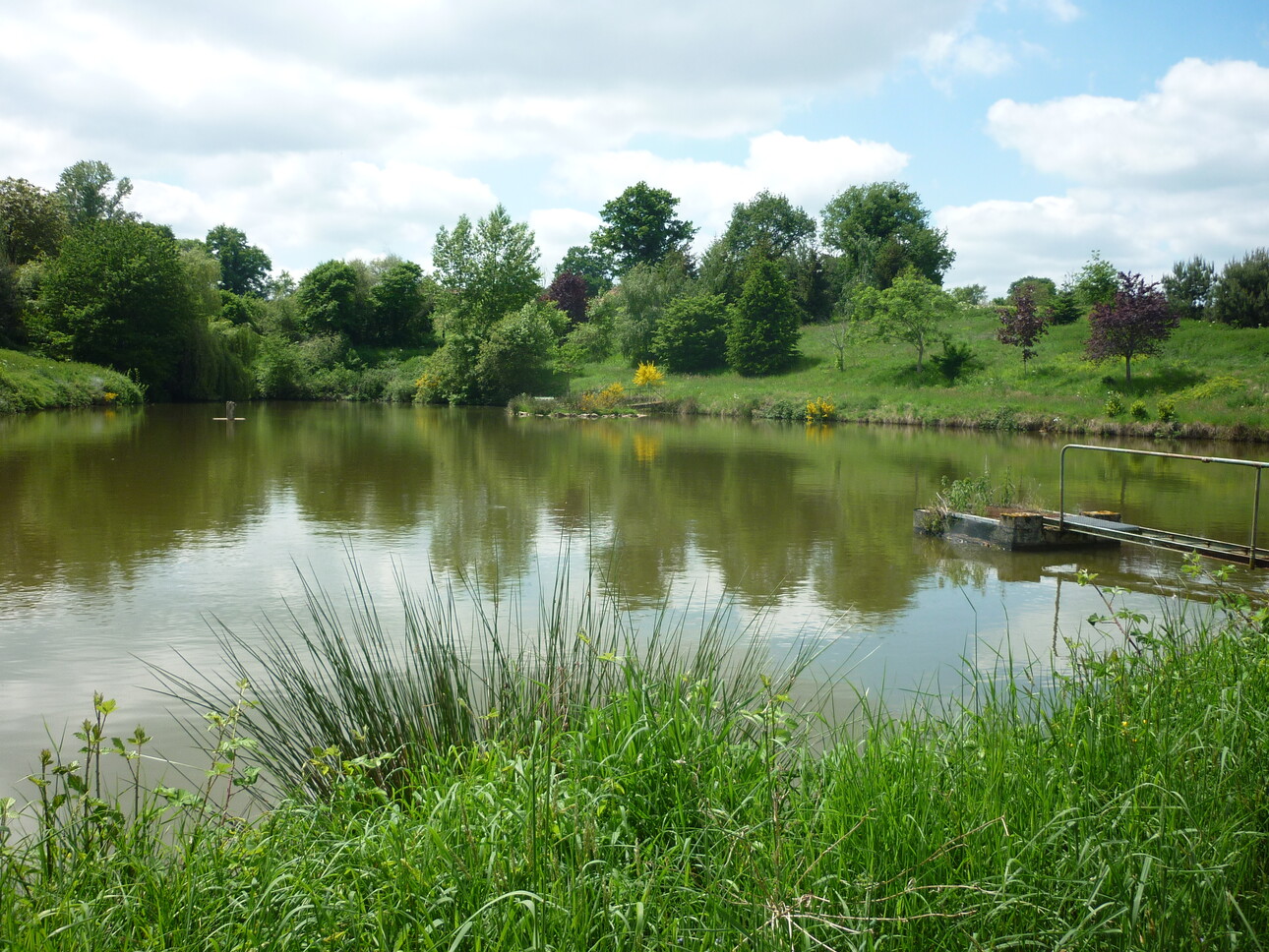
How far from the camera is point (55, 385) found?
31.8 meters

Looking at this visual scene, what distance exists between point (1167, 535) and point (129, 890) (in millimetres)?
9017

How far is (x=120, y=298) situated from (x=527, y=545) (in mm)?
32781

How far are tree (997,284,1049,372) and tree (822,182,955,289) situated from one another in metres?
15.0

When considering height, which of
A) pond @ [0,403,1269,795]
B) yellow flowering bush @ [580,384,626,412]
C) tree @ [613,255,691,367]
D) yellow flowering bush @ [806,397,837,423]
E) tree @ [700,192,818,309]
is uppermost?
tree @ [700,192,818,309]

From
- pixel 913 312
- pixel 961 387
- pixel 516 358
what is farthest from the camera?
pixel 516 358

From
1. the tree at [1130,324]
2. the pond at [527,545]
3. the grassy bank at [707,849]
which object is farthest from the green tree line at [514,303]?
the grassy bank at [707,849]

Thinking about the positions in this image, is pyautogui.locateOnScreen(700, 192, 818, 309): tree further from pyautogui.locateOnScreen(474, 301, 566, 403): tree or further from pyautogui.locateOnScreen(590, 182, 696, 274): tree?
pyautogui.locateOnScreen(474, 301, 566, 403): tree

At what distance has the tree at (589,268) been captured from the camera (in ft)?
240

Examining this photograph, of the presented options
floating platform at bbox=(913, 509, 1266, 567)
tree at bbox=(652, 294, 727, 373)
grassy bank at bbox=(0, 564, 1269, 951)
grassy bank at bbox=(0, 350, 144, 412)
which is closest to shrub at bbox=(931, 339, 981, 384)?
tree at bbox=(652, 294, 727, 373)

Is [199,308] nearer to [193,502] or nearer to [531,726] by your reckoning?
[193,502]

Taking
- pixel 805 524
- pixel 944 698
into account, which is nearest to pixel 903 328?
pixel 805 524

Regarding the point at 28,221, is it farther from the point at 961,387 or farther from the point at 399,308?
the point at 961,387

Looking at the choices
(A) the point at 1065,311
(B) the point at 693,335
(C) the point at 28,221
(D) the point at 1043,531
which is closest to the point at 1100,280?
(A) the point at 1065,311

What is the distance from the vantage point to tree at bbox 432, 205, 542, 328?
47.5m
